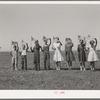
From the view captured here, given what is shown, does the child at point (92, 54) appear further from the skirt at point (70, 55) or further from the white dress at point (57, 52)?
the white dress at point (57, 52)

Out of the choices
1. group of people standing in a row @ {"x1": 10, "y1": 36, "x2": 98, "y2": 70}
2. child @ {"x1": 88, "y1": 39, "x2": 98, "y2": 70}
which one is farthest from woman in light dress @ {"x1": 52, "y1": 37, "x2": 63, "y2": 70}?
child @ {"x1": 88, "y1": 39, "x2": 98, "y2": 70}

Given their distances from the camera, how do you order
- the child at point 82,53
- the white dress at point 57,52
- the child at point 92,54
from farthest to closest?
the white dress at point 57,52
the child at point 82,53
the child at point 92,54

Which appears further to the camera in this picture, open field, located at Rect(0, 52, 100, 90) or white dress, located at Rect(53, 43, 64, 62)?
white dress, located at Rect(53, 43, 64, 62)

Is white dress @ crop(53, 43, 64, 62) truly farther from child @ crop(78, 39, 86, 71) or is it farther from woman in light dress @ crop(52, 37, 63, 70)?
child @ crop(78, 39, 86, 71)

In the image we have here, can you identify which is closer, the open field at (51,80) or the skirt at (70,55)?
the open field at (51,80)

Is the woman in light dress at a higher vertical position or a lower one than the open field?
higher

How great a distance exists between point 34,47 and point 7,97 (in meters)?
5.10

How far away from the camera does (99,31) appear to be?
1399 centimetres

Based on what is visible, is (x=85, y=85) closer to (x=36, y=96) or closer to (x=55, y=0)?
(x=36, y=96)

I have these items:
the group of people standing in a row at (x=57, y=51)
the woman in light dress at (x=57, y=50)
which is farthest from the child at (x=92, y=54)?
the woman in light dress at (x=57, y=50)

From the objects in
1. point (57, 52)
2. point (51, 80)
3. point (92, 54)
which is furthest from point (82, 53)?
point (51, 80)

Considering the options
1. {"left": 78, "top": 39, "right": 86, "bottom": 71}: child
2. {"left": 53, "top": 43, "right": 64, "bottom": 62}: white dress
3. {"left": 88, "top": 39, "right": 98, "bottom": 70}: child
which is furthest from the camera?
{"left": 53, "top": 43, "right": 64, "bottom": 62}: white dress

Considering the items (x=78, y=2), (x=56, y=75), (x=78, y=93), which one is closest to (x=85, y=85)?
(x=78, y=93)

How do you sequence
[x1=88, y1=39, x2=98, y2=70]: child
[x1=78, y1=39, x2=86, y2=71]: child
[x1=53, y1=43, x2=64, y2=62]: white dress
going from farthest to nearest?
[x1=53, y1=43, x2=64, y2=62]: white dress, [x1=78, y1=39, x2=86, y2=71]: child, [x1=88, y1=39, x2=98, y2=70]: child
